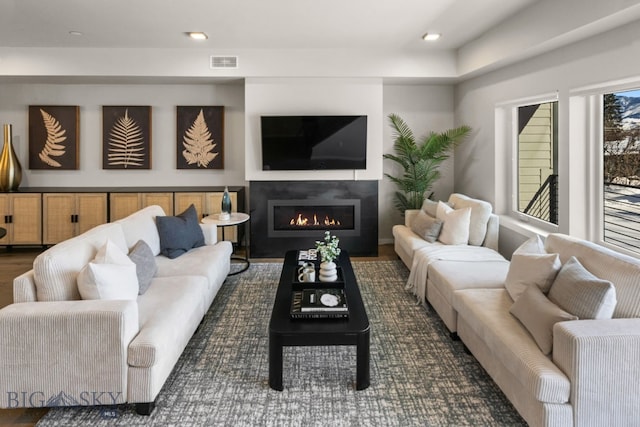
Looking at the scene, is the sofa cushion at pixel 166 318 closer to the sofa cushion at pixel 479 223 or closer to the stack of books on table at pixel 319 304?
the stack of books on table at pixel 319 304

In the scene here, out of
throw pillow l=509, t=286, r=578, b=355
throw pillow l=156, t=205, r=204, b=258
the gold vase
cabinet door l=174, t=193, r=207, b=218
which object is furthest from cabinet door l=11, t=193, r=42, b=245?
throw pillow l=509, t=286, r=578, b=355

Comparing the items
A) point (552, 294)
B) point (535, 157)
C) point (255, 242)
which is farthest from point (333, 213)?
point (552, 294)

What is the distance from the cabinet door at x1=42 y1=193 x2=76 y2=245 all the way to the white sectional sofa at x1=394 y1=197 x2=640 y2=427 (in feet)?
16.7

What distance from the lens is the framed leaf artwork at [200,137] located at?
6301 millimetres

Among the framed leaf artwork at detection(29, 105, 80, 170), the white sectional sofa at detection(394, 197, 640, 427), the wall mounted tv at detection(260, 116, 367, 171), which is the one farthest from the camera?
the framed leaf artwork at detection(29, 105, 80, 170)

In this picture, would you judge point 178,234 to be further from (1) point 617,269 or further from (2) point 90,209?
(1) point 617,269

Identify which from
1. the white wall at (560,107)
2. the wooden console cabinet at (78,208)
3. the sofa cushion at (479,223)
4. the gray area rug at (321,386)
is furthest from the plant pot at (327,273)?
the wooden console cabinet at (78,208)

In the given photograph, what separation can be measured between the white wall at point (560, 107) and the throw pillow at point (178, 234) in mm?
3250

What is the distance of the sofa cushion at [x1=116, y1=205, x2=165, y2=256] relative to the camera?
144 inches

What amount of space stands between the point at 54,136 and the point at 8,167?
0.71 m

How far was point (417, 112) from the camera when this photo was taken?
21.1 feet

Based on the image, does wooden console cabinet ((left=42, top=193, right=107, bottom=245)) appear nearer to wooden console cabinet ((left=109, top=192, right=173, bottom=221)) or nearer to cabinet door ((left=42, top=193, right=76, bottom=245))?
cabinet door ((left=42, top=193, right=76, bottom=245))

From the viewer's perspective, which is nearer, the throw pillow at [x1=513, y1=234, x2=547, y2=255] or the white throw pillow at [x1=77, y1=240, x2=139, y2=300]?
the white throw pillow at [x1=77, y1=240, x2=139, y2=300]

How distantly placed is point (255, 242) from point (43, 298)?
3.49m
